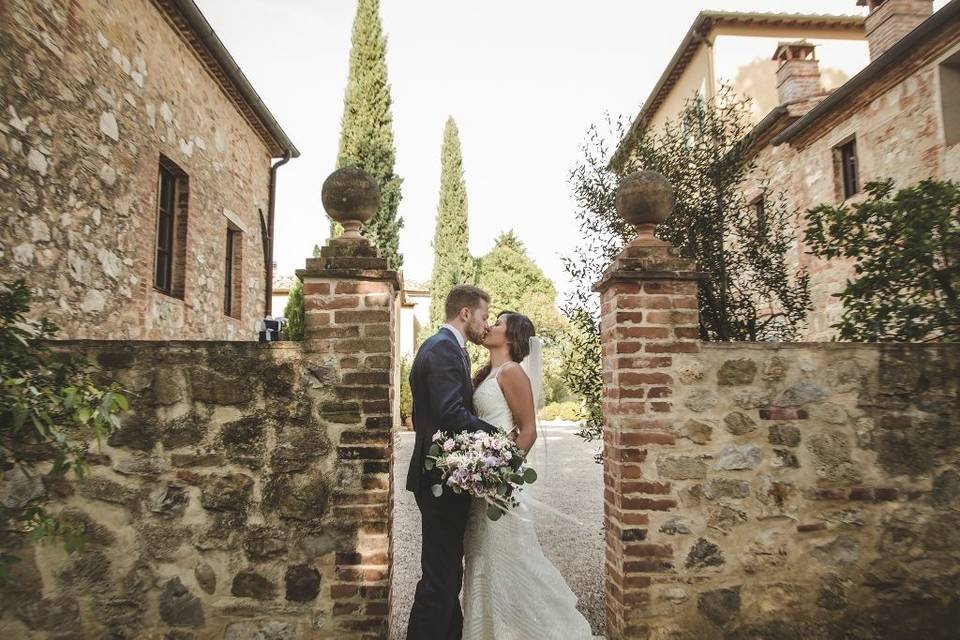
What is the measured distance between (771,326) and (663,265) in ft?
7.34

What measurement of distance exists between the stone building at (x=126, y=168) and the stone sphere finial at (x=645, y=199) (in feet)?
14.2

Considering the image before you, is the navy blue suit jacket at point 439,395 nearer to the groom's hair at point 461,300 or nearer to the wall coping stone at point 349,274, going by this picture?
the groom's hair at point 461,300

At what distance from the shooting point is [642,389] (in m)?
3.12

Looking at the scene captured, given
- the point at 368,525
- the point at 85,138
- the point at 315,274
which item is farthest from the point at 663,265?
the point at 85,138

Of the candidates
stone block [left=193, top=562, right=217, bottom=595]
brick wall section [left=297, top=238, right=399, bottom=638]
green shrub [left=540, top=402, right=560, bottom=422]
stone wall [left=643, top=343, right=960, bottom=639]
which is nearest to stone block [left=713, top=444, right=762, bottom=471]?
stone wall [left=643, top=343, right=960, bottom=639]

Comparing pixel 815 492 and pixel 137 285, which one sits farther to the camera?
pixel 137 285

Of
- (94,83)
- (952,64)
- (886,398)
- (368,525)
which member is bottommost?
(368,525)

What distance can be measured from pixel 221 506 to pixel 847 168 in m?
11.6

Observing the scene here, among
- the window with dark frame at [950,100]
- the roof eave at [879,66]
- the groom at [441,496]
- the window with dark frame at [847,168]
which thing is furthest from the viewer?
the window with dark frame at [847,168]

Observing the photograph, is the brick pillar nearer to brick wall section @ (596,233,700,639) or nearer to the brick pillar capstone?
brick wall section @ (596,233,700,639)

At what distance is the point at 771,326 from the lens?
15.9 ft

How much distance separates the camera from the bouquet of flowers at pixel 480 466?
2.69 metres

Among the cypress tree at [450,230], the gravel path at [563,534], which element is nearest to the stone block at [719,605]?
the gravel path at [563,534]

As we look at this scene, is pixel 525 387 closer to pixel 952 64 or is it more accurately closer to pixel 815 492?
pixel 815 492
